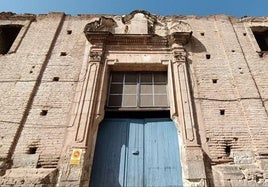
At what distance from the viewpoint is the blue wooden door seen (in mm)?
4809

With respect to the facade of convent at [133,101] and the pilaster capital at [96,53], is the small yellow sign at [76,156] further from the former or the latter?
the pilaster capital at [96,53]

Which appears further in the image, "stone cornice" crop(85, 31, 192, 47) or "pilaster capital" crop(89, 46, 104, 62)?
"stone cornice" crop(85, 31, 192, 47)

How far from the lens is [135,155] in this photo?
16.9ft

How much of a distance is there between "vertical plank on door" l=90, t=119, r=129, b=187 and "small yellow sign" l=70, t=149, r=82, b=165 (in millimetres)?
414

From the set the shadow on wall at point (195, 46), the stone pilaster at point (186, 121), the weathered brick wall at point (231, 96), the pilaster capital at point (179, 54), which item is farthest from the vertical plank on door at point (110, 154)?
the shadow on wall at point (195, 46)

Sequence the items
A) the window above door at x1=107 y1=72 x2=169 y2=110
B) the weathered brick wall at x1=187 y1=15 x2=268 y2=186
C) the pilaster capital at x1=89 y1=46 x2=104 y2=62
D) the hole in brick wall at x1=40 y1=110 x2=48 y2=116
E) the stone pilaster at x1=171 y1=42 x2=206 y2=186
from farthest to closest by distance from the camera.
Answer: the pilaster capital at x1=89 y1=46 x2=104 y2=62 → the window above door at x1=107 y1=72 x2=169 y2=110 → the hole in brick wall at x1=40 y1=110 x2=48 y2=116 → the weathered brick wall at x1=187 y1=15 x2=268 y2=186 → the stone pilaster at x1=171 y1=42 x2=206 y2=186

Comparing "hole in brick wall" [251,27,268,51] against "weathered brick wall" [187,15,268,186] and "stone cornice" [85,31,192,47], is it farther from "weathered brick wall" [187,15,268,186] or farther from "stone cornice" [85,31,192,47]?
"stone cornice" [85,31,192,47]

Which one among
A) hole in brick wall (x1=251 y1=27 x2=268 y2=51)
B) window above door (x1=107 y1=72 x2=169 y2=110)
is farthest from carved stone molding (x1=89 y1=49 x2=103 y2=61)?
hole in brick wall (x1=251 y1=27 x2=268 y2=51)

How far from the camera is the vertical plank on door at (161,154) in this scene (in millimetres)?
4803

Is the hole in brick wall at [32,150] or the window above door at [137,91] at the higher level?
the window above door at [137,91]

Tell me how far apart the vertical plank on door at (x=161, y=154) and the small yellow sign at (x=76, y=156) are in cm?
137

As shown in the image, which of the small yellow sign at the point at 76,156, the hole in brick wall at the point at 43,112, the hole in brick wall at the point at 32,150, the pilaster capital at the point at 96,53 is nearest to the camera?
the small yellow sign at the point at 76,156

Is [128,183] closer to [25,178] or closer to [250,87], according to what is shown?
[25,178]

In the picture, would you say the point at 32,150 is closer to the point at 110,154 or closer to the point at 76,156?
the point at 76,156
